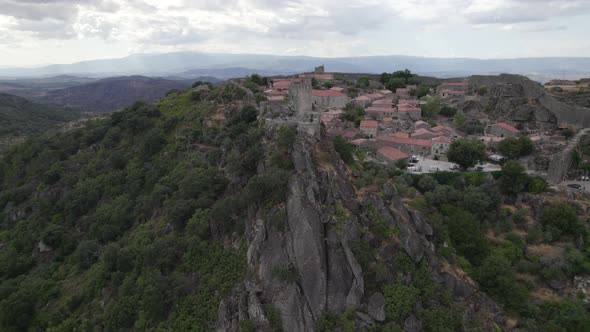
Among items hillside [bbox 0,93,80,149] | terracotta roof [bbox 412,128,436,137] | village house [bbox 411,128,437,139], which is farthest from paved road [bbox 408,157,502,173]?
hillside [bbox 0,93,80,149]

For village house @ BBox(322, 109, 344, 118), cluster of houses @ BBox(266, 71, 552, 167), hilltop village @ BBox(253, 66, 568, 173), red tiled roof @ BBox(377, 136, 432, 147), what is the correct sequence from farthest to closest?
village house @ BBox(322, 109, 344, 118), red tiled roof @ BBox(377, 136, 432, 147), cluster of houses @ BBox(266, 71, 552, 167), hilltop village @ BBox(253, 66, 568, 173)

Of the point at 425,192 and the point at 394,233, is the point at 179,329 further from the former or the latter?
the point at 425,192

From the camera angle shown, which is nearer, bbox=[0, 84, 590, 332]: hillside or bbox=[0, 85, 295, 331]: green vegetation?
bbox=[0, 84, 590, 332]: hillside

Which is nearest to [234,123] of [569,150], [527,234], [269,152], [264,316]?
[269,152]

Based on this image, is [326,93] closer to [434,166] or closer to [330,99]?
[330,99]

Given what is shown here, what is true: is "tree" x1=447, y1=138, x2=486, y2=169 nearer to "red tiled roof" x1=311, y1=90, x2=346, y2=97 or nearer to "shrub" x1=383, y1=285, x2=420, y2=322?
"shrub" x1=383, y1=285, x2=420, y2=322

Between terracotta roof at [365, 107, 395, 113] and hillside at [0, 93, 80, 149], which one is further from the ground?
terracotta roof at [365, 107, 395, 113]

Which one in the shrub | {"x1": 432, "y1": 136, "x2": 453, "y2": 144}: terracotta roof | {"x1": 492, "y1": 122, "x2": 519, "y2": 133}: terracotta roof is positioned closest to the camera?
the shrub

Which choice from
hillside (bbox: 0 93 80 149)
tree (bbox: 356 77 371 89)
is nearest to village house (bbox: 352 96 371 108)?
tree (bbox: 356 77 371 89)

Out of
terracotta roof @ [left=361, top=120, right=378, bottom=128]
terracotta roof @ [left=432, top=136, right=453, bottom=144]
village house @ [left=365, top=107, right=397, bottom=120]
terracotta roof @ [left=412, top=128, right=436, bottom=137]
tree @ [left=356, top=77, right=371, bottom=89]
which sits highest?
tree @ [left=356, top=77, right=371, bottom=89]
